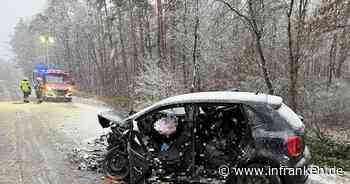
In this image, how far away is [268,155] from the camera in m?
6.09

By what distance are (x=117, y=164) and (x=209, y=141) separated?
80.8 inches

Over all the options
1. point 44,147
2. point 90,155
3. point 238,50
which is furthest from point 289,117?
point 238,50

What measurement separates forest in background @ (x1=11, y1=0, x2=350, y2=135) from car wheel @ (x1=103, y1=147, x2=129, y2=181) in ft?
31.7

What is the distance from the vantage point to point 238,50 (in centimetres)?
2852

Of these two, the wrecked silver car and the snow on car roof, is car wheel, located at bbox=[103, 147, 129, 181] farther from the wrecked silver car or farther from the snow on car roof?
the snow on car roof

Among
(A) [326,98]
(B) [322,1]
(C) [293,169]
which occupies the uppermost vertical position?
(B) [322,1]

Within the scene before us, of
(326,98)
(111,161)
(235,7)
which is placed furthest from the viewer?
(326,98)

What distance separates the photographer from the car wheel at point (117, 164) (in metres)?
7.59

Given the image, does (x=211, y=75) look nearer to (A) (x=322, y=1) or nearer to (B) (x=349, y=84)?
(B) (x=349, y=84)

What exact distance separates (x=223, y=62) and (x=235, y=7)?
12.0 m

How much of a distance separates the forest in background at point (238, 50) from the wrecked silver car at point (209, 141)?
875cm

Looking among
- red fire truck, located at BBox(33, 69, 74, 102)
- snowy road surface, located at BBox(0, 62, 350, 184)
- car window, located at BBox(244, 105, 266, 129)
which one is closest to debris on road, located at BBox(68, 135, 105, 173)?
snowy road surface, located at BBox(0, 62, 350, 184)

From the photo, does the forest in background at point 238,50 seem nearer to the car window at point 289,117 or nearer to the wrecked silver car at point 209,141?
the car window at point 289,117

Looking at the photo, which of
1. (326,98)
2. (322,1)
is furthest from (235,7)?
(326,98)
